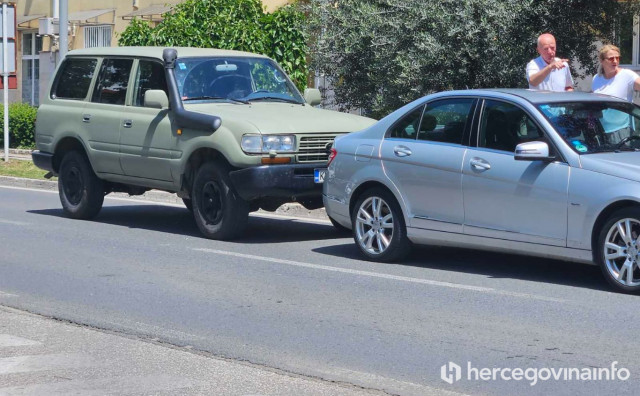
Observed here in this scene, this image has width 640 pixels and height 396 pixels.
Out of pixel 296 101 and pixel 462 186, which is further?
pixel 296 101

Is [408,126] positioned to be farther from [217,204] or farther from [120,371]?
[120,371]

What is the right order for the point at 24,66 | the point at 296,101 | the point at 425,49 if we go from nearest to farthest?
the point at 296,101, the point at 425,49, the point at 24,66

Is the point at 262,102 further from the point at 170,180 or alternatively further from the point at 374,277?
the point at 374,277

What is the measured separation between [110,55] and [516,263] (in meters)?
5.80

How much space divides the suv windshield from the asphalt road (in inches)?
61.6

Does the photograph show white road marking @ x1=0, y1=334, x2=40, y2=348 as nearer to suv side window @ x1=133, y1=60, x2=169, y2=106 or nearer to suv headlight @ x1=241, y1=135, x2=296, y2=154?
suv headlight @ x1=241, y1=135, x2=296, y2=154

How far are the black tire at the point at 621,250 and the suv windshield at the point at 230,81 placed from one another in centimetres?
532

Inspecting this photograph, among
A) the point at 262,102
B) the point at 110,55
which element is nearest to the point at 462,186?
the point at 262,102

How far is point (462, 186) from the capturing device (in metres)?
9.88

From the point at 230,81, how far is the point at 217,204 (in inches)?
62.4

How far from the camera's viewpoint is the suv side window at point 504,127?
9633 mm

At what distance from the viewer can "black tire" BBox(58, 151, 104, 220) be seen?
46.7ft

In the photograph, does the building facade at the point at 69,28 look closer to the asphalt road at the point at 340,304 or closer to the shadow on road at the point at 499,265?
the asphalt road at the point at 340,304

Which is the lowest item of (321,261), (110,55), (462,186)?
(321,261)
